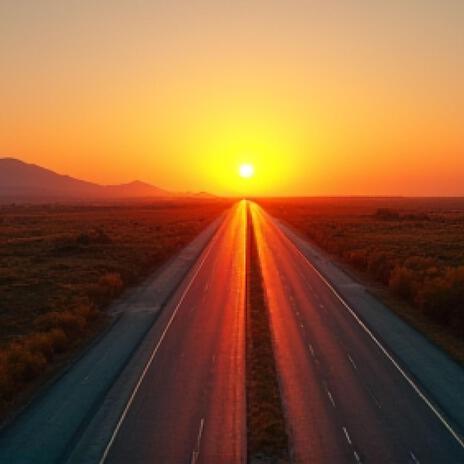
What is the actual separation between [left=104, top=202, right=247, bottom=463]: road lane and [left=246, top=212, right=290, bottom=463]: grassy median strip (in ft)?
1.31

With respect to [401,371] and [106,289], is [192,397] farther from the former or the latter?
[106,289]

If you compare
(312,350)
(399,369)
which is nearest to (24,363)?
(312,350)

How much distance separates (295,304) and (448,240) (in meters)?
49.3

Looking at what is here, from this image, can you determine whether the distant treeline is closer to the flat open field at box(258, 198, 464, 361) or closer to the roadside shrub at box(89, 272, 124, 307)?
the flat open field at box(258, 198, 464, 361)

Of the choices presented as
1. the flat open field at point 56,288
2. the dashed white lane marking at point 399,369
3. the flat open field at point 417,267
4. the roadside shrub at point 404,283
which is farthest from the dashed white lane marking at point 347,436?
the roadside shrub at point 404,283

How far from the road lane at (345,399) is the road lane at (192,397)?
2.28 metres

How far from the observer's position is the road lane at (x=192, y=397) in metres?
19.4

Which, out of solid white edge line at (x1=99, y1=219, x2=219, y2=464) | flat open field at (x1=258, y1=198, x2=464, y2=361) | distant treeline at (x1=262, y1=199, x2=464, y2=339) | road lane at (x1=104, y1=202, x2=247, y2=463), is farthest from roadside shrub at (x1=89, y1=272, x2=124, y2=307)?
distant treeline at (x1=262, y1=199, x2=464, y2=339)

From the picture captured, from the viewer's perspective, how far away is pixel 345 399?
2380 cm

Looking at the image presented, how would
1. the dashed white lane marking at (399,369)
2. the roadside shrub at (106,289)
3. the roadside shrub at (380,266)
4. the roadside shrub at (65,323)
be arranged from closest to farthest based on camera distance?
1. the dashed white lane marking at (399,369)
2. the roadside shrub at (65,323)
3. the roadside shrub at (106,289)
4. the roadside shrub at (380,266)

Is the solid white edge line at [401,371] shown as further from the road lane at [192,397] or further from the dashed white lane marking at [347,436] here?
the road lane at [192,397]

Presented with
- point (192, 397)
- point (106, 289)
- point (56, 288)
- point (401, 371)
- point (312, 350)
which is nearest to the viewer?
point (192, 397)

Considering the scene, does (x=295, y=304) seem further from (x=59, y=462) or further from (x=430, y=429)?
(x=59, y=462)

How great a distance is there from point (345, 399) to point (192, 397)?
21.0 ft
